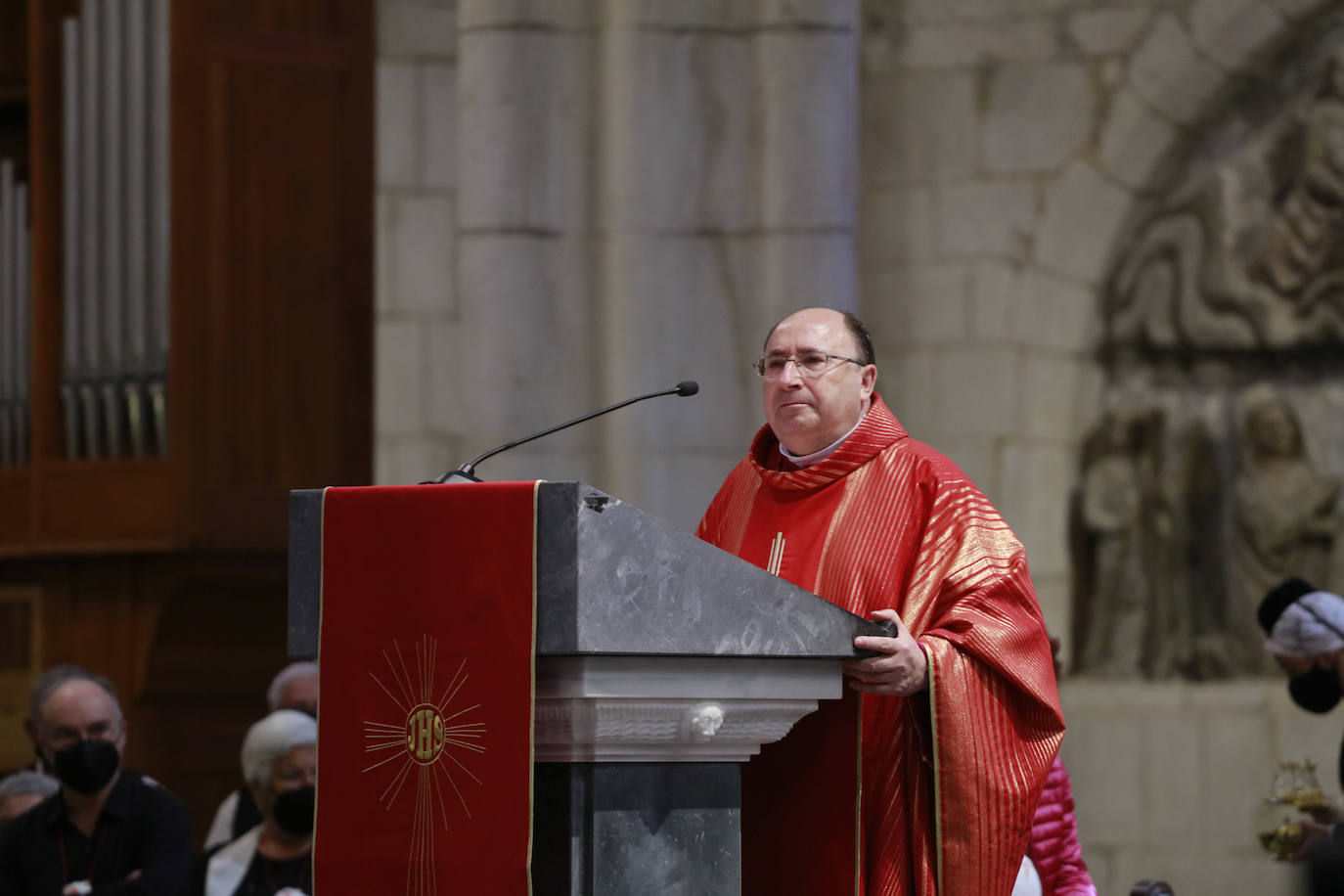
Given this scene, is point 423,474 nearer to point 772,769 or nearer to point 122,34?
point 122,34

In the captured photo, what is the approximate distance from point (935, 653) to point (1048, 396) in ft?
11.8

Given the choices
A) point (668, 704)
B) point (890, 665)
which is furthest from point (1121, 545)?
point (668, 704)

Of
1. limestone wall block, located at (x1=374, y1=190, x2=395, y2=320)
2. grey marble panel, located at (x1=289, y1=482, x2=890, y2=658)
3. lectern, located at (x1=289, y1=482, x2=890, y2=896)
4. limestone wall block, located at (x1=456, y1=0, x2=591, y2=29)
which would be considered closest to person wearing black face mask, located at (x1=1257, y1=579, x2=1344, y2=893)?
lectern, located at (x1=289, y1=482, x2=890, y2=896)

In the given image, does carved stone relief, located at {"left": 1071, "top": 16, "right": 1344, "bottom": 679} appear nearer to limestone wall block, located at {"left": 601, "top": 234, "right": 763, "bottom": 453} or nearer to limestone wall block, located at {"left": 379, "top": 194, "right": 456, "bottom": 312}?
limestone wall block, located at {"left": 601, "top": 234, "right": 763, "bottom": 453}

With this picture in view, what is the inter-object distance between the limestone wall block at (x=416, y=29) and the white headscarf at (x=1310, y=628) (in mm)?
3404

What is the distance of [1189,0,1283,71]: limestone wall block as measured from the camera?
623cm

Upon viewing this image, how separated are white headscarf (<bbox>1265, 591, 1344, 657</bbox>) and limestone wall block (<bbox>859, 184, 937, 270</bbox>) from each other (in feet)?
6.84

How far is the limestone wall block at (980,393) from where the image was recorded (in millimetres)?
6375

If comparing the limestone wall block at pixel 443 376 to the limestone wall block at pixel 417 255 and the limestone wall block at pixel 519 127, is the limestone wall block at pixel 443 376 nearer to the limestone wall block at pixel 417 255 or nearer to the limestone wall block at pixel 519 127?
the limestone wall block at pixel 417 255

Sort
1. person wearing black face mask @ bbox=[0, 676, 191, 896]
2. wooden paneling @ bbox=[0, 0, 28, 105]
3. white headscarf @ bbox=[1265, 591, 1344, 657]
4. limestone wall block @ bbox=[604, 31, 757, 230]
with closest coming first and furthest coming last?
white headscarf @ bbox=[1265, 591, 1344, 657] < person wearing black face mask @ bbox=[0, 676, 191, 896] < limestone wall block @ bbox=[604, 31, 757, 230] < wooden paneling @ bbox=[0, 0, 28, 105]

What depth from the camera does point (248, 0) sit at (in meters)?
6.98

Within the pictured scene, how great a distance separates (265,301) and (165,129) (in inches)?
28.9

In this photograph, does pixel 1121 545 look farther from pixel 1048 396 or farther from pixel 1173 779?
pixel 1173 779

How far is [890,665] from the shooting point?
283 cm
